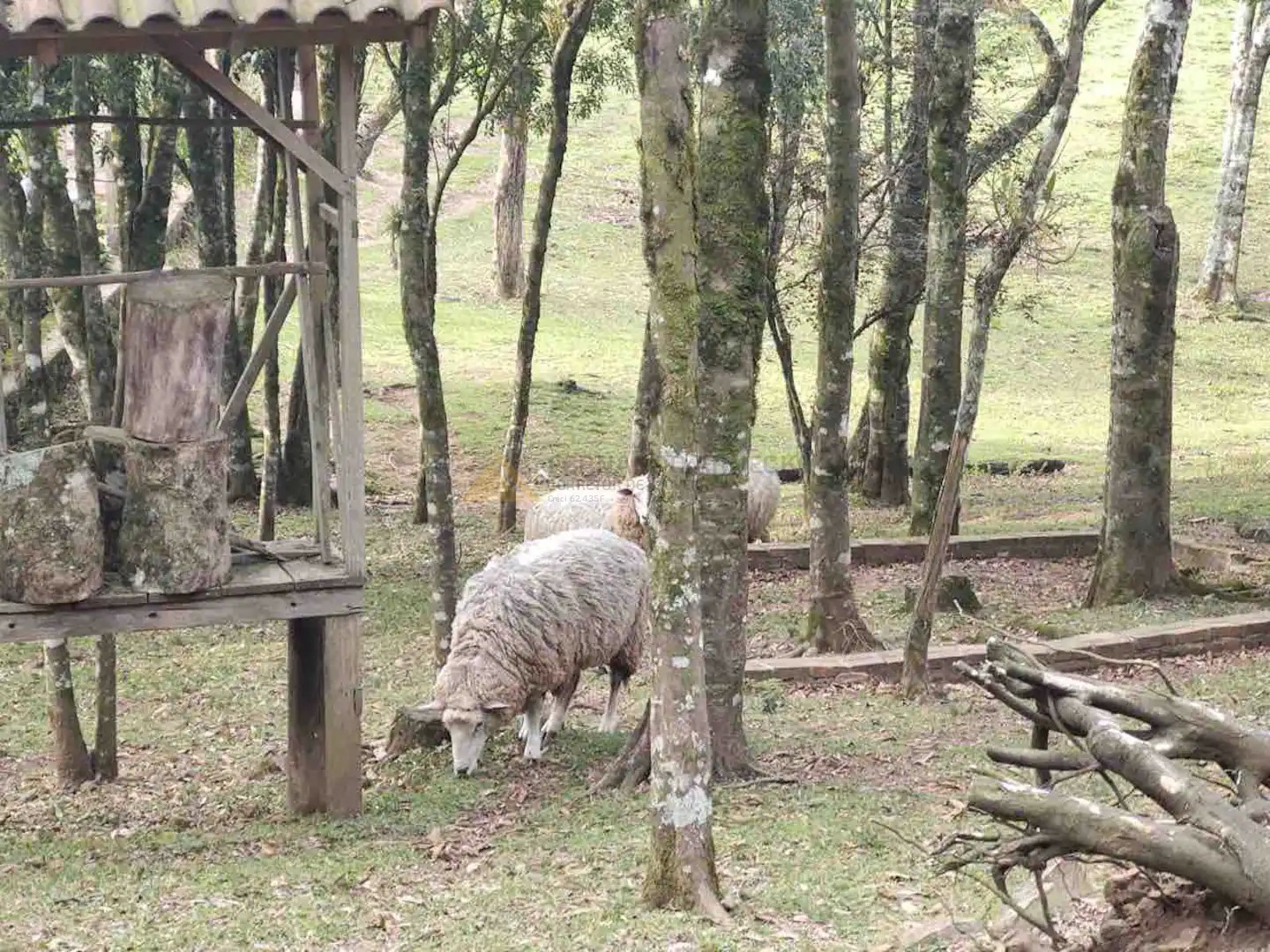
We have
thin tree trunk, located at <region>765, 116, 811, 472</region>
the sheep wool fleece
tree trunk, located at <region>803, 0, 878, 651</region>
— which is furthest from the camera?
thin tree trunk, located at <region>765, 116, 811, 472</region>

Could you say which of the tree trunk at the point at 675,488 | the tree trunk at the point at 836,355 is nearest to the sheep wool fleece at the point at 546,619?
the tree trunk at the point at 836,355

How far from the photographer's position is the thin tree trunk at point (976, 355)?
10.6 m

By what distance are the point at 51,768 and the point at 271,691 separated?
2280 mm

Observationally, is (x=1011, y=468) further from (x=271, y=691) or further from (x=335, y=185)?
(x=335, y=185)

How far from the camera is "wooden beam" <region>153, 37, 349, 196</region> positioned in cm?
863

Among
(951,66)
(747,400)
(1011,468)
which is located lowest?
(1011,468)

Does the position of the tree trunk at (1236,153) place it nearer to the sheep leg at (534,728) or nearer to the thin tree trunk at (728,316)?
the thin tree trunk at (728,316)

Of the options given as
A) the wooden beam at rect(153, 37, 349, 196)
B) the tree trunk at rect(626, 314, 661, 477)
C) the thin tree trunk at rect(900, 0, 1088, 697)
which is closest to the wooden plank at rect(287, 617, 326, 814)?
the wooden beam at rect(153, 37, 349, 196)

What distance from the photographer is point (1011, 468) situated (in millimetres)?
24766

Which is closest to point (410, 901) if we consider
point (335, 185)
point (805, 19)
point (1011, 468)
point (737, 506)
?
point (737, 506)

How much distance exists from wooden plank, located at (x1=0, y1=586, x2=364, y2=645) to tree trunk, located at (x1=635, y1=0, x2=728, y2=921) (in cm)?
327

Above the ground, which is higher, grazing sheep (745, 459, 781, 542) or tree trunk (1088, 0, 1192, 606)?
tree trunk (1088, 0, 1192, 606)

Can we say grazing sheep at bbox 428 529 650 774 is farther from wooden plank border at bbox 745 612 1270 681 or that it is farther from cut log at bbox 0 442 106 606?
cut log at bbox 0 442 106 606

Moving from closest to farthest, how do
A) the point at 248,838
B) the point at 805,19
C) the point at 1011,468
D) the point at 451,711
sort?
1. the point at 248,838
2. the point at 451,711
3. the point at 805,19
4. the point at 1011,468
